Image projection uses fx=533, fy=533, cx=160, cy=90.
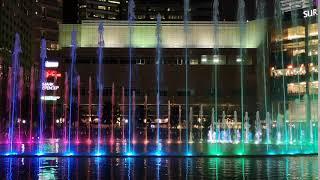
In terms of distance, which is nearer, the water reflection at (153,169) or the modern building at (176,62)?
the water reflection at (153,169)

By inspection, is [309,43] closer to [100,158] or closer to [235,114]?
[235,114]

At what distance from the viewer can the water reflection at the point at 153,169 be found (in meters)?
13.1

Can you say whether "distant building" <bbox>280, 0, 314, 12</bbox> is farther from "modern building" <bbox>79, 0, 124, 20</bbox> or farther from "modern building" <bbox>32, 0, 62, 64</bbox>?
"modern building" <bbox>79, 0, 124, 20</bbox>

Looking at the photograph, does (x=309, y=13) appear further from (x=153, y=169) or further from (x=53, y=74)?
(x=153, y=169)

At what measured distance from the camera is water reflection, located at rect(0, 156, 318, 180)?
43.1 ft

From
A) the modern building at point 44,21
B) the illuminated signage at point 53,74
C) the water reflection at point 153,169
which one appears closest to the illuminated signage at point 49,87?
the illuminated signage at point 53,74

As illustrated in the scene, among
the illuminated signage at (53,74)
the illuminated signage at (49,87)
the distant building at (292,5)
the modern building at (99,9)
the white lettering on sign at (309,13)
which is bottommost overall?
the illuminated signage at (49,87)

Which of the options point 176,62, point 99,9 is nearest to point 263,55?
point 176,62

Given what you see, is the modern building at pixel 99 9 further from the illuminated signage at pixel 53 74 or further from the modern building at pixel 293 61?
the modern building at pixel 293 61

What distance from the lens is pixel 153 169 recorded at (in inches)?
590

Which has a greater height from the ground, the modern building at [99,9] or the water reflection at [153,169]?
the modern building at [99,9]

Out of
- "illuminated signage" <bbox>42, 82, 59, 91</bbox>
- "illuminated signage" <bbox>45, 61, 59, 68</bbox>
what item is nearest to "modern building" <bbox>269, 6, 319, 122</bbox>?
"illuminated signage" <bbox>42, 82, 59, 91</bbox>

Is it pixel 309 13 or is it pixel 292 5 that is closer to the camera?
pixel 309 13

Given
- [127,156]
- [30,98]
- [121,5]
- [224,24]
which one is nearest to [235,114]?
[224,24]
